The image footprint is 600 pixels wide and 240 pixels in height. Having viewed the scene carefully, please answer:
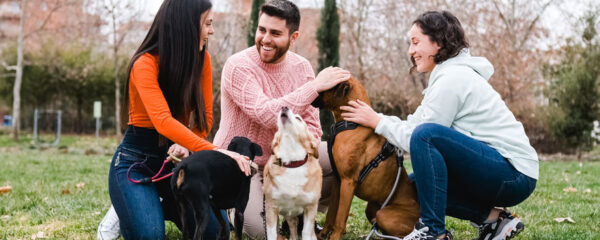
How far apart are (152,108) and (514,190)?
2.38 meters

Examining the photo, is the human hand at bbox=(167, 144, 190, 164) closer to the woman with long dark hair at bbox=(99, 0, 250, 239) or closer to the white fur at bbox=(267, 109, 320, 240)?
the woman with long dark hair at bbox=(99, 0, 250, 239)

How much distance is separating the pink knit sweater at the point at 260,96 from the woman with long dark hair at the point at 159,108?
0.98ft

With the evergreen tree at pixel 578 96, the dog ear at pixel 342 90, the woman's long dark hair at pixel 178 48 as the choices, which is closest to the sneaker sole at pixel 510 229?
the dog ear at pixel 342 90

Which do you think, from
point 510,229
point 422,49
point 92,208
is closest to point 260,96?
point 422,49

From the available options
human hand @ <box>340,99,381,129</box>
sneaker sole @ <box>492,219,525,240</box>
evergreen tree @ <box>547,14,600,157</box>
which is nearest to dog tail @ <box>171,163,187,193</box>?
human hand @ <box>340,99,381,129</box>

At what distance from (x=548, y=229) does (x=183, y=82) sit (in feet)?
10.1

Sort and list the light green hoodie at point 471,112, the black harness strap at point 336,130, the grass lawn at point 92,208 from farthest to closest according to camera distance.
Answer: the grass lawn at point 92,208, the black harness strap at point 336,130, the light green hoodie at point 471,112

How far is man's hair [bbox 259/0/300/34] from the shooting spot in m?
3.77

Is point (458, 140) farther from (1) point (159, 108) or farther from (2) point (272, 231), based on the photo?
(1) point (159, 108)

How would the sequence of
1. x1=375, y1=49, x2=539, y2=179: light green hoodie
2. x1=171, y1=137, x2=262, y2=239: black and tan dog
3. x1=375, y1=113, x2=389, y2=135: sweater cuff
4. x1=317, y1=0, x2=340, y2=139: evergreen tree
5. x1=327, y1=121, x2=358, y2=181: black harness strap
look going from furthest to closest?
x1=317, y1=0, x2=340, y2=139: evergreen tree → x1=327, y1=121, x2=358, y2=181: black harness strap → x1=375, y1=113, x2=389, y2=135: sweater cuff → x1=375, y1=49, x2=539, y2=179: light green hoodie → x1=171, y1=137, x2=262, y2=239: black and tan dog

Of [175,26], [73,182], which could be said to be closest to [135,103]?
[175,26]

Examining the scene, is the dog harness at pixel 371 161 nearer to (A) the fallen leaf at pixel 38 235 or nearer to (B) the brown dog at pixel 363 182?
(B) the brown dog at pixel 363 182

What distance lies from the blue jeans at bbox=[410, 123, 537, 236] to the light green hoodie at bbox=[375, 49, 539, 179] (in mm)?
87

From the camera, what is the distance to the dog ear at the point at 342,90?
3648 mm
